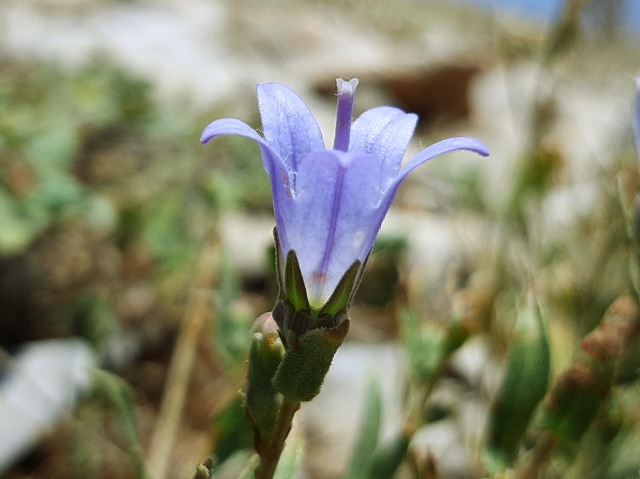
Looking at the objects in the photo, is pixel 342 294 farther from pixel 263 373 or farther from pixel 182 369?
pixel 182 369

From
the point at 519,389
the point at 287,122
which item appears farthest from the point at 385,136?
the point at 519,389

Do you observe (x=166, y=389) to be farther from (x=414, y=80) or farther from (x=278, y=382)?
(x=414, y=80)

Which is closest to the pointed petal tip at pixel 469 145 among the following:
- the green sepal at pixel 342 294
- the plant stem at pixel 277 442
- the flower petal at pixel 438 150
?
the flower petal at pixel 438 150

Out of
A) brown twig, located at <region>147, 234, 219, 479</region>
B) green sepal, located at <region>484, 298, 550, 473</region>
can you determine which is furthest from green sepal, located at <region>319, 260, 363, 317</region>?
brown twig, located at <region>147, 234, 219, 479</region>

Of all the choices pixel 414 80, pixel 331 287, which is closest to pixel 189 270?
pixel 331 287

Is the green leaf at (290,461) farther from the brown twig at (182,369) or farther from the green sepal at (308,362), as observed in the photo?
the brown twig at (182,369)

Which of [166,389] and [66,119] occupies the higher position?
[66,119]
